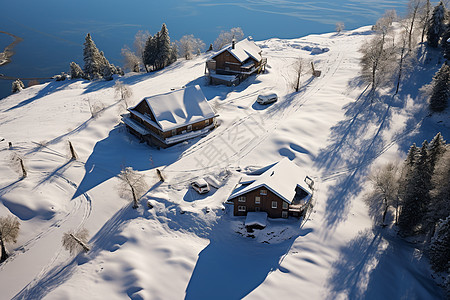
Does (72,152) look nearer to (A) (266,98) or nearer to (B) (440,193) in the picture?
(A) (266,98)

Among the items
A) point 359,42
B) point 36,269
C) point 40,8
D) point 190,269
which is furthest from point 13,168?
point 40,8

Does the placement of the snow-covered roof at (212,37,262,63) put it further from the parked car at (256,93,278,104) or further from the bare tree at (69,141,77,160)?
the bare tree at (69,141,77,160)

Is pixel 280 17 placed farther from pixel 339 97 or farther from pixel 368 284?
pixel 368 284

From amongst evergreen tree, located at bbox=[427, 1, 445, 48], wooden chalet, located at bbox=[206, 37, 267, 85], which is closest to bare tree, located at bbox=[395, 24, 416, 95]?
evergreen tree, located at bbox=[427, 1, 445, 48]

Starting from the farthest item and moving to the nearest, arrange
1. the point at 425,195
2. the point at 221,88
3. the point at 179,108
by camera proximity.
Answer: the point at 221,88 → the point at 179,108 → the point at 425,195

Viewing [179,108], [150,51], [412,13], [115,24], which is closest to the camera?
[179,108]

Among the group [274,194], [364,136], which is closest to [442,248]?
[274,194]

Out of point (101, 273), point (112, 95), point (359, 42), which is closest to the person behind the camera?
point (101, 273)
